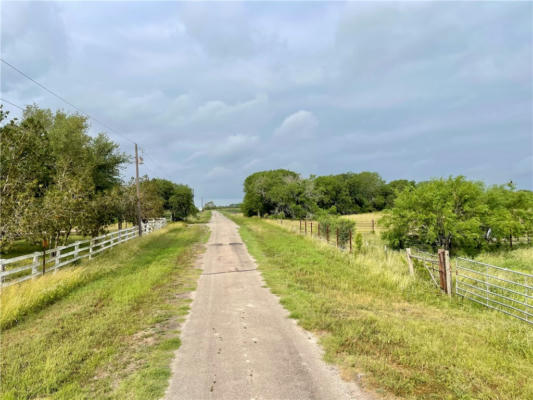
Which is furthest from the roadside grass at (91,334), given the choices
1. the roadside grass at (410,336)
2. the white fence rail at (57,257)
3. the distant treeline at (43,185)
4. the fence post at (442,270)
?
the fence post at (442,270)

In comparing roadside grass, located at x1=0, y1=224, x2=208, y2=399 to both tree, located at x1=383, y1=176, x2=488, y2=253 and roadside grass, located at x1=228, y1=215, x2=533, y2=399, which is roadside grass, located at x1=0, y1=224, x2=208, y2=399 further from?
tree, located at x1=383, y1=176, x2=488, y2=253

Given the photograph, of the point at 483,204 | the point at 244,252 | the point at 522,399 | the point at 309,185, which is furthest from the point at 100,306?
the point at 309,185

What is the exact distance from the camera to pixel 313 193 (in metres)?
55.1

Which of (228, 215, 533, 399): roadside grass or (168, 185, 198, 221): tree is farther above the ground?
(168, 185, 198, 221): tree

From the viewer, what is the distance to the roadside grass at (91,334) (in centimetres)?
431

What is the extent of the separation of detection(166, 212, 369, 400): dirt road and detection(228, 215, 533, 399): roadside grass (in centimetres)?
40

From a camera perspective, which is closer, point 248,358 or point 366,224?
point 248,358

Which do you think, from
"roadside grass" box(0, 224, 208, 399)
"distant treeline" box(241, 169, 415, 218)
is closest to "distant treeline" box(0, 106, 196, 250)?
"roadside grass" box(0, 224, 208, 399)

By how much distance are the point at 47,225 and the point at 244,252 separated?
9853 millimetres

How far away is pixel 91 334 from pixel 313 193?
5049 cm

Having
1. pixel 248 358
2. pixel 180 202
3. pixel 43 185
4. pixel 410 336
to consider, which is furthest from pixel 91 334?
pixel 180 202

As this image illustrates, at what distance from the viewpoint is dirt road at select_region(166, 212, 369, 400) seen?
4105mm

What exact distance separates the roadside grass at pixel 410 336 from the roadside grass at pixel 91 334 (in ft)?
9.48

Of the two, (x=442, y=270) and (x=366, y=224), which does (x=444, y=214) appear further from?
(x=366, y=224)
